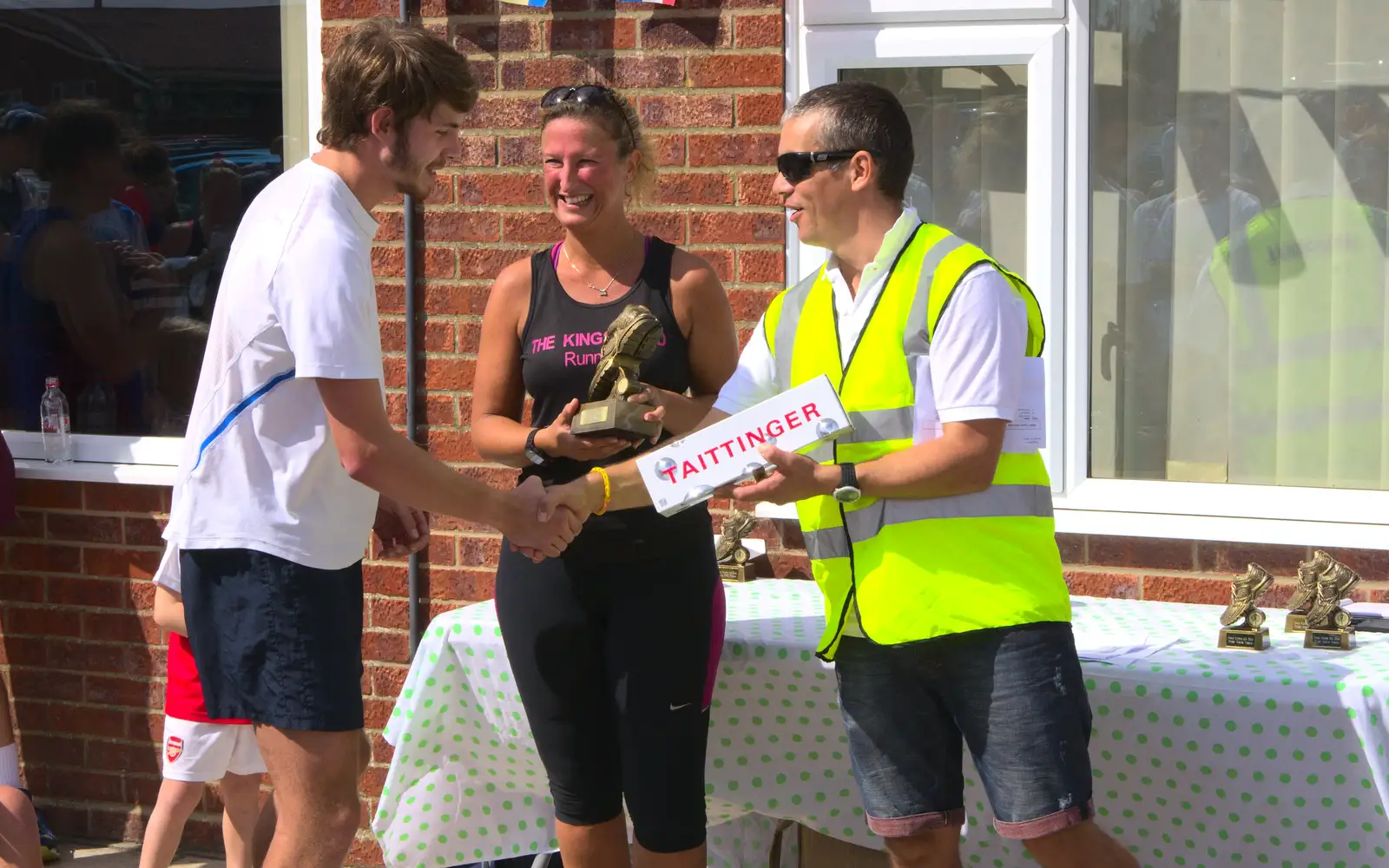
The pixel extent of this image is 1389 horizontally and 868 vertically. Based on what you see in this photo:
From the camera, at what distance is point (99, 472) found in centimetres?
513

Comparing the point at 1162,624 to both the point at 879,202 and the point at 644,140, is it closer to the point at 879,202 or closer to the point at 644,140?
the point at 879,202

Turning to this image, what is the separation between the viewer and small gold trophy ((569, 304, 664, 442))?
3023 millimetres

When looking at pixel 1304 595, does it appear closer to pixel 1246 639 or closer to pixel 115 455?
pixel 1246 639

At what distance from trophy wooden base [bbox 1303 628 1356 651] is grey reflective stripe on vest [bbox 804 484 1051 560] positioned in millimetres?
1062

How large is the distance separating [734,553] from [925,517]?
1.61 m

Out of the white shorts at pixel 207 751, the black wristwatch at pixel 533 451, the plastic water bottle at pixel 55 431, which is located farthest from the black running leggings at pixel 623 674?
the plastic water bottle at pixel 55 431

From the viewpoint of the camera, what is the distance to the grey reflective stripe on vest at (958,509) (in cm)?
275

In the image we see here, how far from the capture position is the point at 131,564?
16.8 ft

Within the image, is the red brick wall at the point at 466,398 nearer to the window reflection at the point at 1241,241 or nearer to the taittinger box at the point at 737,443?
the window reflection at the point at 1241,241

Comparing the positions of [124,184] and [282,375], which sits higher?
[124,184]

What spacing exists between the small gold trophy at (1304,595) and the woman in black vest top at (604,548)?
4.74 feet

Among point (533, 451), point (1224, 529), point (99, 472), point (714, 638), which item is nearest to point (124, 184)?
point (99, 472)

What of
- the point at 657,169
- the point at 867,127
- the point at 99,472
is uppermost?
the point at 657,169

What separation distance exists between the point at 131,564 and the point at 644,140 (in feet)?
8.87
